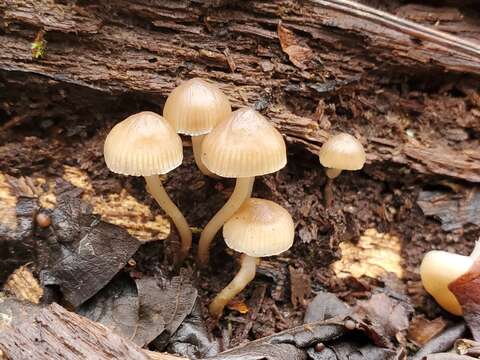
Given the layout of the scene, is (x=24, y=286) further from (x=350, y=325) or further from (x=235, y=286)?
(x=350, y=325)

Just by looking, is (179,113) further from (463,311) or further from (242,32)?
(463,311)

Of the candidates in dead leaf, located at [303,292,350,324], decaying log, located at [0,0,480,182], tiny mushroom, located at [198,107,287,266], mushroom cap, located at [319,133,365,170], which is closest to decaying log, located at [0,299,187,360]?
tiny mushroom, located at [198,107,287,266]

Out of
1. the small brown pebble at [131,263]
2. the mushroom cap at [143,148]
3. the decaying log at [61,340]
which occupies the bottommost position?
the small brown pebble at [131,263]

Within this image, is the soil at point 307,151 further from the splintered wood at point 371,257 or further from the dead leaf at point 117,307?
the dead leaf at point 117,307

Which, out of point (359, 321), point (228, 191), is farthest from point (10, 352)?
point (359, 321)

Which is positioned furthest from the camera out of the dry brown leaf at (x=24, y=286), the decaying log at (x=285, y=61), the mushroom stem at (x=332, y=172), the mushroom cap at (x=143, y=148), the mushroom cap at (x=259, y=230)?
the mushroom stem at (x=332, y=172)

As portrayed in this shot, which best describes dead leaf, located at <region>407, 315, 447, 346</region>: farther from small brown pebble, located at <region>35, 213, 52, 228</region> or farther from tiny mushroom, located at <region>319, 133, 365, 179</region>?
small brown pebble, located at <region>35, 213, 52, 228</region>

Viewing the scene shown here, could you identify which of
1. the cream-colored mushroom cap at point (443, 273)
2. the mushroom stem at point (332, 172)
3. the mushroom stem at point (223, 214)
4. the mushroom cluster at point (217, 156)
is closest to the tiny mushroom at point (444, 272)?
the cream-colored mushroom cap at point (443, 273)
